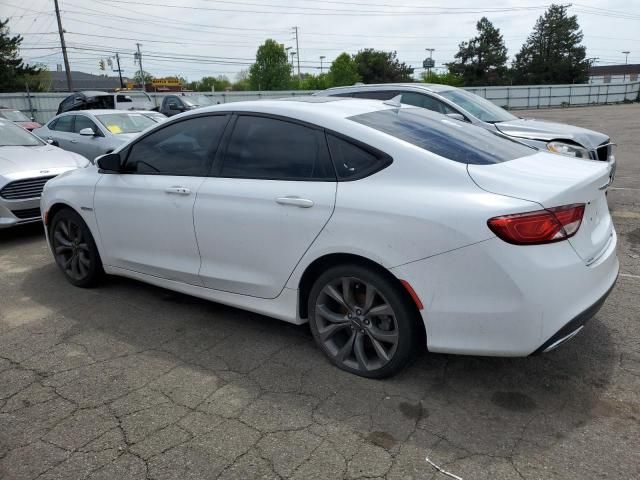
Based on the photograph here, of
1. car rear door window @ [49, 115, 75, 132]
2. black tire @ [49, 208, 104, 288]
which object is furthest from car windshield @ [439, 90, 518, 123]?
car rear door window @ [49, 115, 75, 132]

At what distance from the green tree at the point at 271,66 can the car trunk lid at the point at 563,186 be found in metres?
75.9

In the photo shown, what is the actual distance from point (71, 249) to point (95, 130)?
6.08 metres

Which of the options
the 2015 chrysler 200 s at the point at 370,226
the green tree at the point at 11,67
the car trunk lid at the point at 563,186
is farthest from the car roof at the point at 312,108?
the green tree at the point at 11,67

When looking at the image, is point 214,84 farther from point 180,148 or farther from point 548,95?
point 180,148

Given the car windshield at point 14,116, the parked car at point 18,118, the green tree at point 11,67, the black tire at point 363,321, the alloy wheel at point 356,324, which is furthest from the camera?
the green tree at point 11,67

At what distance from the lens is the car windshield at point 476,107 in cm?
775

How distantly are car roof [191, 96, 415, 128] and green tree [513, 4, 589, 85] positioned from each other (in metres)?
81.0

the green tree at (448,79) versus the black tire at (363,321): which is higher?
the green tree at (448,79)

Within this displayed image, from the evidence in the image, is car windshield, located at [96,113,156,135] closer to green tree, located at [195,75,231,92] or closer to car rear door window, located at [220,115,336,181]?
car rear door window, located at [220,115,336,181]

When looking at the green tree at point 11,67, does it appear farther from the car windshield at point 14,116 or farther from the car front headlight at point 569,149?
the car front headlight at point 569,149

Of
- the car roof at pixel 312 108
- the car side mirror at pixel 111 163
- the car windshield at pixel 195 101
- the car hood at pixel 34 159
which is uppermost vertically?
the car roof at pixel 312 108

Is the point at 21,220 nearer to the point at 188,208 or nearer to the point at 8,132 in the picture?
the point at 8,132

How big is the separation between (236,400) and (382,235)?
4.08 feet

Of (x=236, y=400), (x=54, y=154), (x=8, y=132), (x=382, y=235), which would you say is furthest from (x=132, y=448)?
(x=8, y=132)
